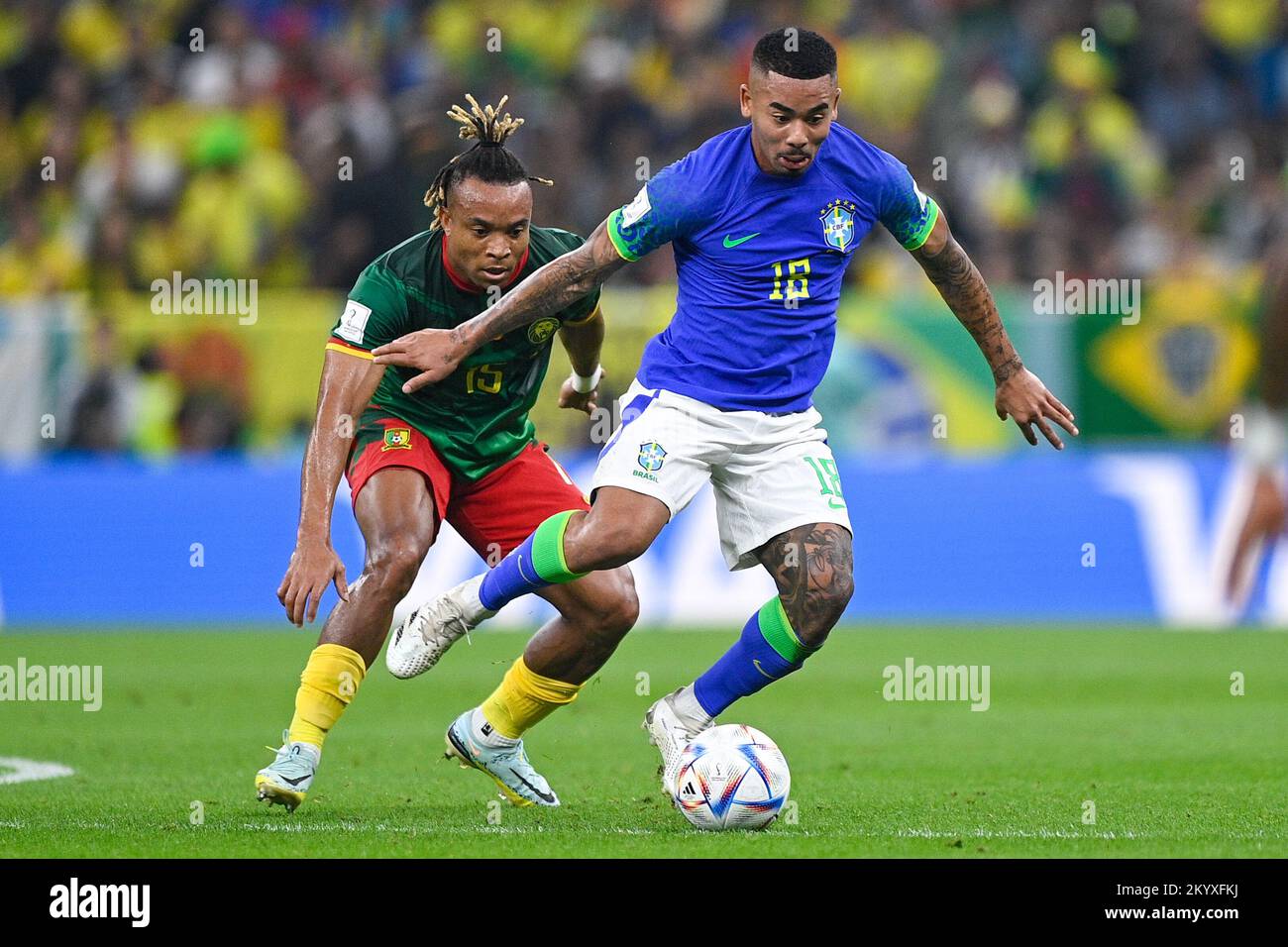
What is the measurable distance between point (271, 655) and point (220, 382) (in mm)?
3567

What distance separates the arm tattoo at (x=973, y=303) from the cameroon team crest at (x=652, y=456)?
1200mm

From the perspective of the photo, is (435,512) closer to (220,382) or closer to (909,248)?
(909,248)

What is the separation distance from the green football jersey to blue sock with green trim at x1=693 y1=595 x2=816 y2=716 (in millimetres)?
1240

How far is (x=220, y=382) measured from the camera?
14812mm

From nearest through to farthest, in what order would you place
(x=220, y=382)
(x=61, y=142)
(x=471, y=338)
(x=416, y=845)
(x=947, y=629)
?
(x=416, y=845) → (x=471, y=338) → (x=947, y=629) → (x=220, y=382) → (x=61, y=142)

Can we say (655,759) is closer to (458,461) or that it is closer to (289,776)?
(458,461)

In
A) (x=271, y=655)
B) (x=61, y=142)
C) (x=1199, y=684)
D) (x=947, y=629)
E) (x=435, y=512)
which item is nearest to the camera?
(x=435, y=512)

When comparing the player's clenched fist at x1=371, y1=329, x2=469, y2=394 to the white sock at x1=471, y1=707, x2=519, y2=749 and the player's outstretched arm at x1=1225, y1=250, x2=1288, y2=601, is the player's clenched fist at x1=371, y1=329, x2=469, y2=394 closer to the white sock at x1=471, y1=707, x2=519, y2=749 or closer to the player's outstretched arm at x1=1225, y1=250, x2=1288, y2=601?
the white sock at x1=471, y1=707, x2=519, y2=749

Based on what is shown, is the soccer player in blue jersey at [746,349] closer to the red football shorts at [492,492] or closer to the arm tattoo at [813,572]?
the arm tattoo at [813,572]

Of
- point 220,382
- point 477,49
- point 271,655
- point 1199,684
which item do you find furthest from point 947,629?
point 477,49

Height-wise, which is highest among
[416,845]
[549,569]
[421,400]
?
[421,400]

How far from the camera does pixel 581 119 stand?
17.4 m

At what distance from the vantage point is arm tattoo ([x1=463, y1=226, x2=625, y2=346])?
6281mm

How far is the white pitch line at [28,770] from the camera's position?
738 cm
